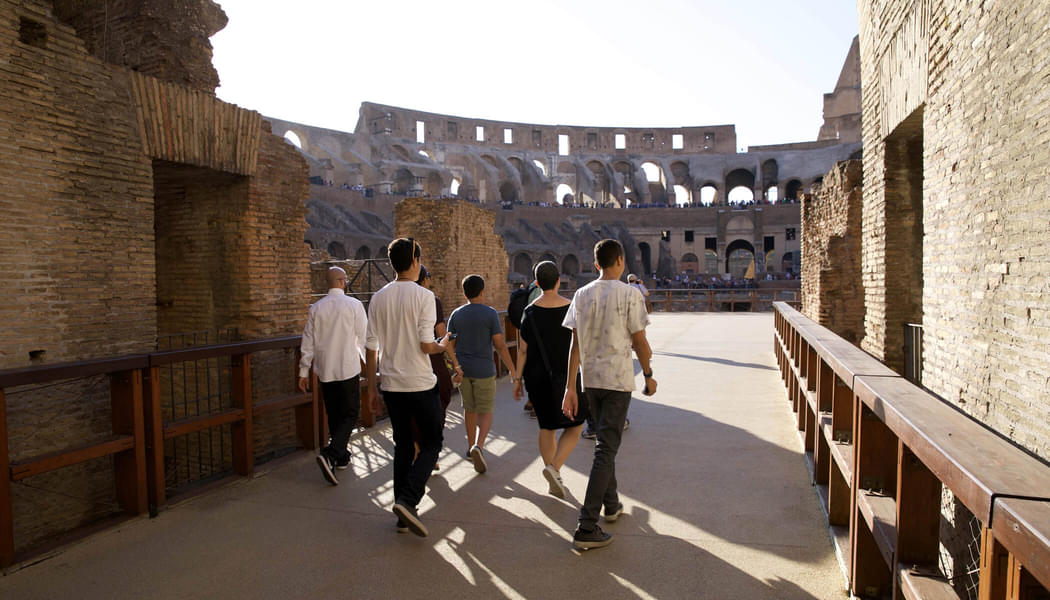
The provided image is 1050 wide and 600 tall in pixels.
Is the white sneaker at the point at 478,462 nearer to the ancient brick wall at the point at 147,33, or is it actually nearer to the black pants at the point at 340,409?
the black pants at the point at 340,409

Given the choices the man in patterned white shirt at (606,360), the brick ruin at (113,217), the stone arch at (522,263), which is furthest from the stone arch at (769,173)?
the man in patterned white shirt at (606,360)

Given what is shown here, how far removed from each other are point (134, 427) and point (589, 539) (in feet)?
9.12

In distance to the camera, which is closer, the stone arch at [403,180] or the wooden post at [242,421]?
the wooden post at [242,421]

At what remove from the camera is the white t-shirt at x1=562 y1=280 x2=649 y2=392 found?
3.49 metres

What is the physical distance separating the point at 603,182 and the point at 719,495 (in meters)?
52.8

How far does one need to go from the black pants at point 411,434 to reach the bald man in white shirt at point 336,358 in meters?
0.88

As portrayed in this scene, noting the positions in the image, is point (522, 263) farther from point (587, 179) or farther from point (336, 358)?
point (336, 358)

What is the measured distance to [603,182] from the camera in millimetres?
55375

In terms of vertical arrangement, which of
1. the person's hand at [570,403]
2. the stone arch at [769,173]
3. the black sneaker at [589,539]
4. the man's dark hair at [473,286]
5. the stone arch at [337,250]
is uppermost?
the stone arch at [769,173]

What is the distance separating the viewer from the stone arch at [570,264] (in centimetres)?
3897

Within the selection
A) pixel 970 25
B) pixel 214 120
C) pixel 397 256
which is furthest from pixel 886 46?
pixel 214 120

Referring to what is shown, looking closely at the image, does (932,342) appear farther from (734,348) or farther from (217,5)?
(217,5)

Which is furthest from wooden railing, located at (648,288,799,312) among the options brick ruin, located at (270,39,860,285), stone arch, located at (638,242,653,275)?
stone arch, located at (638,242,653,275)

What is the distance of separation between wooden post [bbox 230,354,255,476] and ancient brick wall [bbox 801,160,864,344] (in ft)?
26.3
